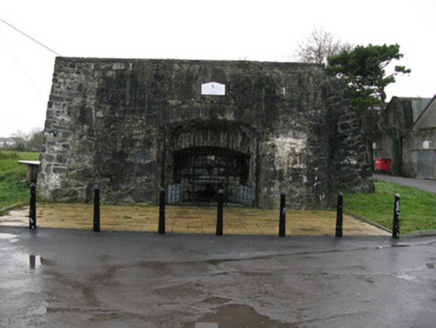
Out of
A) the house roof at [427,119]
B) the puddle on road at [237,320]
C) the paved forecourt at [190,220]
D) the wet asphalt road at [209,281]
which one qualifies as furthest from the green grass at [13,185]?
the house roof at [427,119]

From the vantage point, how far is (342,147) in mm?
14336

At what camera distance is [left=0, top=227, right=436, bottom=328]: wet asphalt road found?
167 inches

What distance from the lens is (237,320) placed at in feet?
13.7

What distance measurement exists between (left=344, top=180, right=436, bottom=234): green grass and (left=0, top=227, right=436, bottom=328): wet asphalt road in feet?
6.58

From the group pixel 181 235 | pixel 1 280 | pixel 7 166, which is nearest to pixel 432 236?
pixel 181 235

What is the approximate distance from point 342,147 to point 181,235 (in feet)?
26.4

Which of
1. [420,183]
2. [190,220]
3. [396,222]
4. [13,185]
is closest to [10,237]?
[190,220]

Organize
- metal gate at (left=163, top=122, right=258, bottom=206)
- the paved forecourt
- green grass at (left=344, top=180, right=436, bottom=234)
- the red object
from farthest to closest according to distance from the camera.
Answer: the red object → metal gate at (left=163, top=122, right=258, bottom=206) → green grass at (left=344, top=180, right=436, bottom=234) → the paved forecourt

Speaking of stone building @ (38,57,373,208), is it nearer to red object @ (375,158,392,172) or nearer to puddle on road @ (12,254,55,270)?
puddle on road @ (12,254,55,270)

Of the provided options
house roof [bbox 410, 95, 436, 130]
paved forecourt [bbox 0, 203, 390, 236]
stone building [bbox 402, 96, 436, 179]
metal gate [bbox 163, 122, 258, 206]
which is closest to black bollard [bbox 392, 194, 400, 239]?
Result: paved forecourt [bbox 0, 203, 390, 236]

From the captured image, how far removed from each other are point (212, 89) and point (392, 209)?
5.92 m

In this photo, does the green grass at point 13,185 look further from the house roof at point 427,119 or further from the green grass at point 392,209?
the house roof at point 427,119

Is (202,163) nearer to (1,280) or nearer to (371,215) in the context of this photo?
(371,215)

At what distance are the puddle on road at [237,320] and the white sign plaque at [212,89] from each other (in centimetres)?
802
